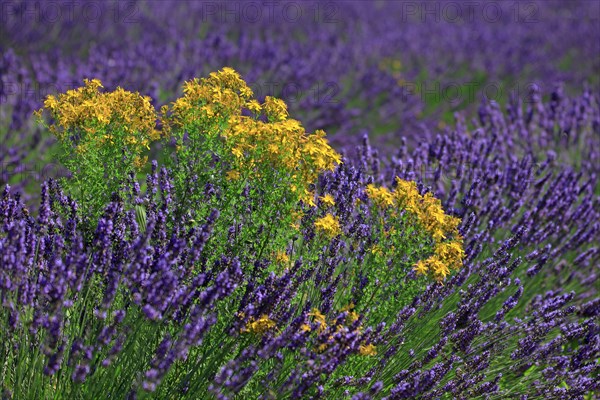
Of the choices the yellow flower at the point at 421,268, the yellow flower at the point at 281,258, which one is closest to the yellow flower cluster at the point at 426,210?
the yellow flower at the point at 421,268

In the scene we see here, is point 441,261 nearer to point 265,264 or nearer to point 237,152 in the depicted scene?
point 265,264

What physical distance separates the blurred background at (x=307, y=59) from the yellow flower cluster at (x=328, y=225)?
263 centimetres

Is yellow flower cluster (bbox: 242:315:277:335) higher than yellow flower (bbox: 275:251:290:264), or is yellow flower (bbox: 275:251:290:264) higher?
yellow flower (bbox: 275:251:290:264)

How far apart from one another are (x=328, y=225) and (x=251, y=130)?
44 cm

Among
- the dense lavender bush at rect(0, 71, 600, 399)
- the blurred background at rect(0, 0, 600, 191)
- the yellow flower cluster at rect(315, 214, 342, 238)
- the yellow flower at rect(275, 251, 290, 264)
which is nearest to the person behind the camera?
the dense lavender bush at rect(0, 71, 600, 399)

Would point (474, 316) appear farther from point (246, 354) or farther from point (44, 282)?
point (44, 282)

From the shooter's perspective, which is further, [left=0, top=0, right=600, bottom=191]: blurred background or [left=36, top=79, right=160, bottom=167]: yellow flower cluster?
[left=0, top=0, right=600, bottom=191]: blurred background

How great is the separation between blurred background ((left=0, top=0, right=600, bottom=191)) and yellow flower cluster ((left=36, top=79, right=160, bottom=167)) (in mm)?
1800

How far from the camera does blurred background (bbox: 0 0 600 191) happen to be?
→ 6121 mm

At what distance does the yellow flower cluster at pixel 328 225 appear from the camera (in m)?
2.59

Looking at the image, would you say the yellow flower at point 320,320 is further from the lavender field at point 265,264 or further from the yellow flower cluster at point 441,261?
the yellow flower cluster at point 441,261

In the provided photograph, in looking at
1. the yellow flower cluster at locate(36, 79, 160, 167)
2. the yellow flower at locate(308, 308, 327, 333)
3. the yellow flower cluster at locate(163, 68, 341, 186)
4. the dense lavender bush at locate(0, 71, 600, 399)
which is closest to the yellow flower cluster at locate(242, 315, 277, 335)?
the dense lavender bush at locate(0, 71, 600, 399)

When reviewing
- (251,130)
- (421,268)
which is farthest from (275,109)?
(421,268)

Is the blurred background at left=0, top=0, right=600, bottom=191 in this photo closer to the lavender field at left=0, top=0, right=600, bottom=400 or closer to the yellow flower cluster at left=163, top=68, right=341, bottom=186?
the lavender field at left=0, top=0, right=600, bottom=400
